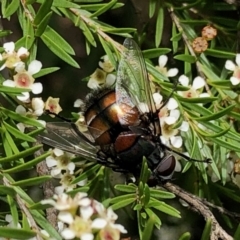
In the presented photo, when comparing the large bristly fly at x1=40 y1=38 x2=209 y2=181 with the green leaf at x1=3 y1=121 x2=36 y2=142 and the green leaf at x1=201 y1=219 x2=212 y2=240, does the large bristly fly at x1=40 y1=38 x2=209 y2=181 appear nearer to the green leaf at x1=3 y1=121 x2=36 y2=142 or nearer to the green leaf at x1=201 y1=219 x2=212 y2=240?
the green leaf at x1=3 y1=121 x2=36 y2=142

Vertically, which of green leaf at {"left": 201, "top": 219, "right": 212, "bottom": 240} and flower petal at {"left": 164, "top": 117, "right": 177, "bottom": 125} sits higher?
green leaf at {"left": 201, "top": 219, "right": 212, "bottom": 240}

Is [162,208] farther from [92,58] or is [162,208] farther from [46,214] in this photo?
[92,58]

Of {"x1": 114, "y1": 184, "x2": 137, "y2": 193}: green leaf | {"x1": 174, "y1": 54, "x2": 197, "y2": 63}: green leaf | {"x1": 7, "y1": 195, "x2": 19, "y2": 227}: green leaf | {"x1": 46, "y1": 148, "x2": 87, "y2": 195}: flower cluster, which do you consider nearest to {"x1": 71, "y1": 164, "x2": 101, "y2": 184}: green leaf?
{"x1": 46, "y1": 148, "x2": 87, "y2": 195}: flower cluster

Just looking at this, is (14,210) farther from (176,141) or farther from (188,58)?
(188,58)

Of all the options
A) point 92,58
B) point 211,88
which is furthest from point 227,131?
point 92,58

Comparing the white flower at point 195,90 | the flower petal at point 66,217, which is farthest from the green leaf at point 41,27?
the flower petal at point 66,217

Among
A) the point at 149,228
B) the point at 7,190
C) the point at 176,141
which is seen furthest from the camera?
the point at 176,141

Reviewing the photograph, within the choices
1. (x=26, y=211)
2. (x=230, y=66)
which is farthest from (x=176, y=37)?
(x=26, y=211)
